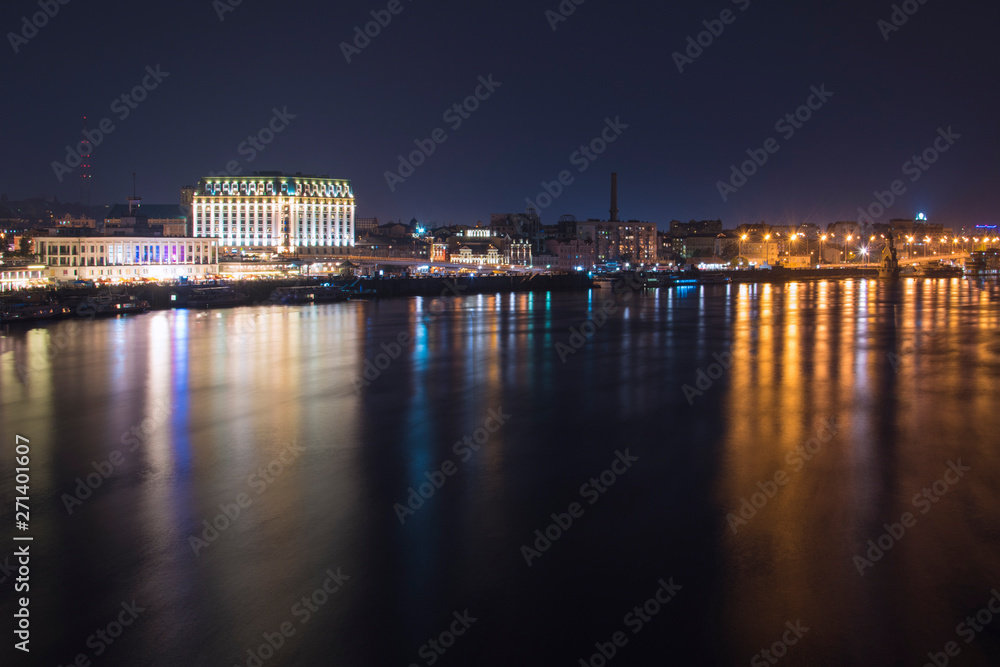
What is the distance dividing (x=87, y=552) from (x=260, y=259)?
6763 centimetres

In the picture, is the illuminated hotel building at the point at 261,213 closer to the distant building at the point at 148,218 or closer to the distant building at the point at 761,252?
the distant building at the point at 148,218

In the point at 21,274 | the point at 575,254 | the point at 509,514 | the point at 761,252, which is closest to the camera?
the point at 509,514

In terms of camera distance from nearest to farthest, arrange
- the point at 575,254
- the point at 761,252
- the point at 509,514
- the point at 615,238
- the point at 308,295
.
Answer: the point at 509,514
the point at 308,295
the point at 575,254
the point at 761,252
the point at 615,238

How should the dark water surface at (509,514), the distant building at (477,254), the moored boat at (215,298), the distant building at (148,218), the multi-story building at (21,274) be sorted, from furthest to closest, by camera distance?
the distant building at (477,254) < the distant building at (148,218) < the multi-story building at (21,274) < the moored boat at (215,298) < the dark water surface at (509,514)

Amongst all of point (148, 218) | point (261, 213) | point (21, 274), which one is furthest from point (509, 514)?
point (148, 218)

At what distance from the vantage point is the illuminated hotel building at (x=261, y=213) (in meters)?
86.2

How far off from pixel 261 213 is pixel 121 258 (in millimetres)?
33589

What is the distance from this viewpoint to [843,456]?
29.5 ft

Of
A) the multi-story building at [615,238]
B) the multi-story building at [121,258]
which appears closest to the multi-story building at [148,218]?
the multi-story building at [121,258]

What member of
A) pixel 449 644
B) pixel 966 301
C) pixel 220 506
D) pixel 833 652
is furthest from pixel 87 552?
pixel 966 301

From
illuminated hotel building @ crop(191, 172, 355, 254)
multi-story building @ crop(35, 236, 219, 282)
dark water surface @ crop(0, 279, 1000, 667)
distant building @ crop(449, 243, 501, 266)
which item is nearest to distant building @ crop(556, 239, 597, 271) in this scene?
distant building @ crop(449, 243, 501, 266)

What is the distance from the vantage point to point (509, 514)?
702 cm

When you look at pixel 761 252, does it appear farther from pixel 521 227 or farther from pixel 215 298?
pixel 215 298

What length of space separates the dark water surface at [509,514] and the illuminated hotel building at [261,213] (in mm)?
73137
